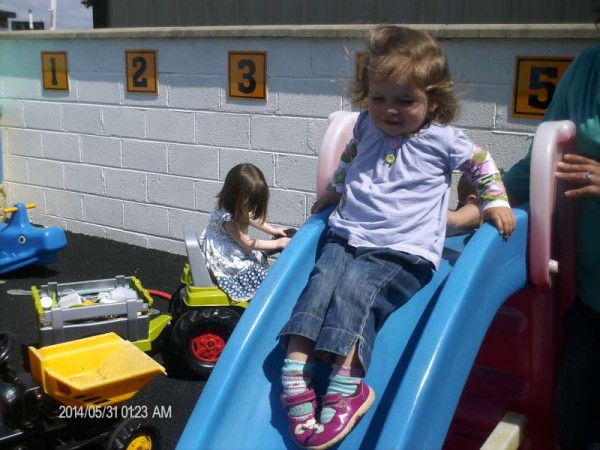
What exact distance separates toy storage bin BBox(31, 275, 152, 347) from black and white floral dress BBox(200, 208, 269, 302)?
0.40 m

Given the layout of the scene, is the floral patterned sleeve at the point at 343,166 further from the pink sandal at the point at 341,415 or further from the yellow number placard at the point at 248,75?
the yellow number placard at the point at 248,75

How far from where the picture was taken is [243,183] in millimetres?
3689

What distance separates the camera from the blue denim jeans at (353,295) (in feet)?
6.42

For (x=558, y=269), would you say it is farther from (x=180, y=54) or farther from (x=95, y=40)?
(x=95, y=40)

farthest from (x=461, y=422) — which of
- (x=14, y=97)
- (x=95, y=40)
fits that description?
(x=14, y=97)

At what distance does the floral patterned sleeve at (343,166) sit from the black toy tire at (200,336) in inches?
56.8

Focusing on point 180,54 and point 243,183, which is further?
point 180,54

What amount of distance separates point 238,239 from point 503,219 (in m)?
1.94

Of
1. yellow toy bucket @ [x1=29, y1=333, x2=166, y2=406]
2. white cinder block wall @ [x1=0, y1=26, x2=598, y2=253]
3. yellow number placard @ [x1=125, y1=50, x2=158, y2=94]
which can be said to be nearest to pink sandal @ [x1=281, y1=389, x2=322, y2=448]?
yellow toy bucket @ [x1=29, y1=333, x2=166, y2=406]

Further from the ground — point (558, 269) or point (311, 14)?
point (311, 14)

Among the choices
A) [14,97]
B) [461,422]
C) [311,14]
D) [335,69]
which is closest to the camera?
[461,422]

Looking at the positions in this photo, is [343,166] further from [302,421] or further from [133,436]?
[133,436]

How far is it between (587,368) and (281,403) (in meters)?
0.89

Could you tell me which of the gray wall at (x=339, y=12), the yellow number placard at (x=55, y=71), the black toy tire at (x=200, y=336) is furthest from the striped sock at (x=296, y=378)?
the yellow number placard at (x=55, y=71)
